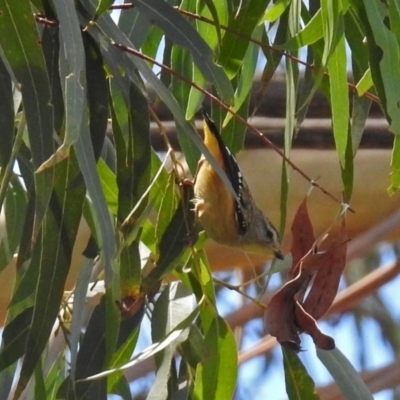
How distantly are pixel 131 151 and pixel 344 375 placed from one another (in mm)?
366

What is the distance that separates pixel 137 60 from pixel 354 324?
2.47m

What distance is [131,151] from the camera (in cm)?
94

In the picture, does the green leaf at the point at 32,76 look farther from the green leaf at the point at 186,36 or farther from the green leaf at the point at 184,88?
the green leaf at the point at 184,88

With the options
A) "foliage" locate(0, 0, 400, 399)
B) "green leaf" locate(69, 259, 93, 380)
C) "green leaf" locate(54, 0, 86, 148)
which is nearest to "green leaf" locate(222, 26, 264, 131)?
"foliage" locate(0, 0, 400, 399)

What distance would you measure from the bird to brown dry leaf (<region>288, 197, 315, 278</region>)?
6 centimetres

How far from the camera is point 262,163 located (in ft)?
5.12

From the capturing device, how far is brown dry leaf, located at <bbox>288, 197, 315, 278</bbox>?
95 centimetres

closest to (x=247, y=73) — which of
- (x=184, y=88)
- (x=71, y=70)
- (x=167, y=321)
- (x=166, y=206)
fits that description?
(x=184, y=88)

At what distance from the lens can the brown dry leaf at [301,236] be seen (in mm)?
950

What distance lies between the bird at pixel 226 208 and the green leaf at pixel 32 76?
0.23 m

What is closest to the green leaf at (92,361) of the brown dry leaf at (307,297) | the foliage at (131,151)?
the foliage at (131,151)

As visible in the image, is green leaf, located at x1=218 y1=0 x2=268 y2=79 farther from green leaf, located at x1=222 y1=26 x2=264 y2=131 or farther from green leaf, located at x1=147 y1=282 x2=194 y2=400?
green leaf, located at x1=147 y1=282 x2=194 y2=400

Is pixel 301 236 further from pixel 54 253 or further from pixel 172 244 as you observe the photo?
pixel 54 253

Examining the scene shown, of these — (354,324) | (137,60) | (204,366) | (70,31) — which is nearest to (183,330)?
(204,366)
